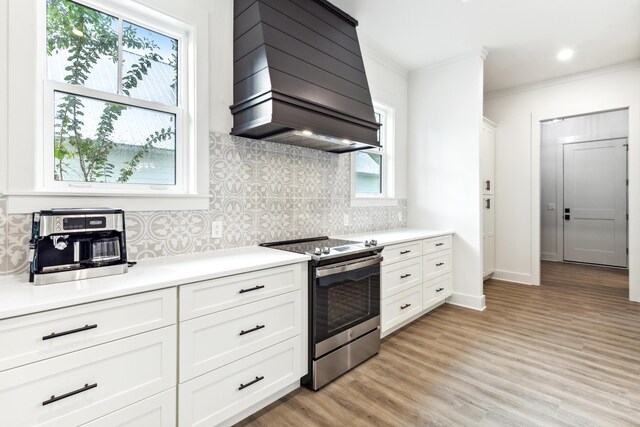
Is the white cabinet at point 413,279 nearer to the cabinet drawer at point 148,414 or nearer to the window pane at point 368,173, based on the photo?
the window pane at point 368,173

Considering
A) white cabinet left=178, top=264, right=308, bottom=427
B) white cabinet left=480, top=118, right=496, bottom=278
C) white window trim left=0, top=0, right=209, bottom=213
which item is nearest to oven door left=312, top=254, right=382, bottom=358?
white cabinet left=178, top=264, right=308, bottom=427

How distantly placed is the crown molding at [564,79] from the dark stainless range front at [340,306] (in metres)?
3.98

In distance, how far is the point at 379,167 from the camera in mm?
3887

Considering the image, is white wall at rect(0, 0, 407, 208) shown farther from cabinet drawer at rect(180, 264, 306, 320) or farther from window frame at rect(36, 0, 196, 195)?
cabinet drawer at rect(180, 264, 306, 320)

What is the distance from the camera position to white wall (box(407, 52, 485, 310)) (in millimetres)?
3600

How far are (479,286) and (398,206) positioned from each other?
1330mm

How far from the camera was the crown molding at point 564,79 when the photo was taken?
387 cm

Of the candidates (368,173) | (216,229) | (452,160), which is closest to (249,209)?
(216,229)

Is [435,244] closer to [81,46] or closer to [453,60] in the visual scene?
[453,60]

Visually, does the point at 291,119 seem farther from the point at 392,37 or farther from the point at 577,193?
the point at 577,193

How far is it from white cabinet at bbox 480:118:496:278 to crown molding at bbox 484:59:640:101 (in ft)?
1.74

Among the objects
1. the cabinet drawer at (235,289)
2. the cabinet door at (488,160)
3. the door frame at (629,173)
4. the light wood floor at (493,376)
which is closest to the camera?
the cabinet drawer at (235,289)

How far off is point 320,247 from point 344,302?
432mm

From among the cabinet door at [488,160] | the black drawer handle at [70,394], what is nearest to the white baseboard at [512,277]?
the cabinet door at [488,160]
